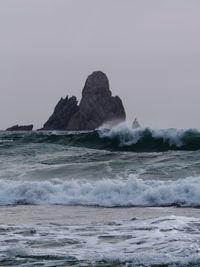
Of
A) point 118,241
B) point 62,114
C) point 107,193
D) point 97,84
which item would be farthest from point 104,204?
point 97,84

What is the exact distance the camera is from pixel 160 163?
747 inches

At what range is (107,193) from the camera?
13703mm

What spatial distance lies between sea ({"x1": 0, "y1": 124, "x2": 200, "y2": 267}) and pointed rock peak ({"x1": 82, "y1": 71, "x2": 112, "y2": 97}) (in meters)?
48.4

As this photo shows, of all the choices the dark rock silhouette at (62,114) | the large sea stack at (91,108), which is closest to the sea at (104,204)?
the large sea stack at (91,108)

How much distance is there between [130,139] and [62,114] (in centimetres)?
4810

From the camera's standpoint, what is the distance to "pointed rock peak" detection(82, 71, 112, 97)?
246 ft

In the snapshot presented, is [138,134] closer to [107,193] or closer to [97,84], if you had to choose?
[107,193]

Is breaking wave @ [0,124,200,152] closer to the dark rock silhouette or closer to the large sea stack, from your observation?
the large sea stack

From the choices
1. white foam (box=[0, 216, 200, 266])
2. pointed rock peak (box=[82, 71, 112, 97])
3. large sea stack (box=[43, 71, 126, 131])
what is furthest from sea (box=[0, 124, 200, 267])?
pointed rock peak (box=[82, 71, 112, 97])

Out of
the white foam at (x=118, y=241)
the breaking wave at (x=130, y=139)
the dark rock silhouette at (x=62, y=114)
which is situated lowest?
the white foam at (x=118, y=241)

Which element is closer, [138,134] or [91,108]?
[138,134]

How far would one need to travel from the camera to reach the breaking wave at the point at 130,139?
25.1 meters

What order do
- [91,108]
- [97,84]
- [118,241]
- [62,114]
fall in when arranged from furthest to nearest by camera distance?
1. [97,84]
2. [62,114]
3. [91,108]
4. [118,241]

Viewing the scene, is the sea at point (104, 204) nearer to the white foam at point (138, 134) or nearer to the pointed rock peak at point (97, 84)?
the white foam at point (138, 134)
